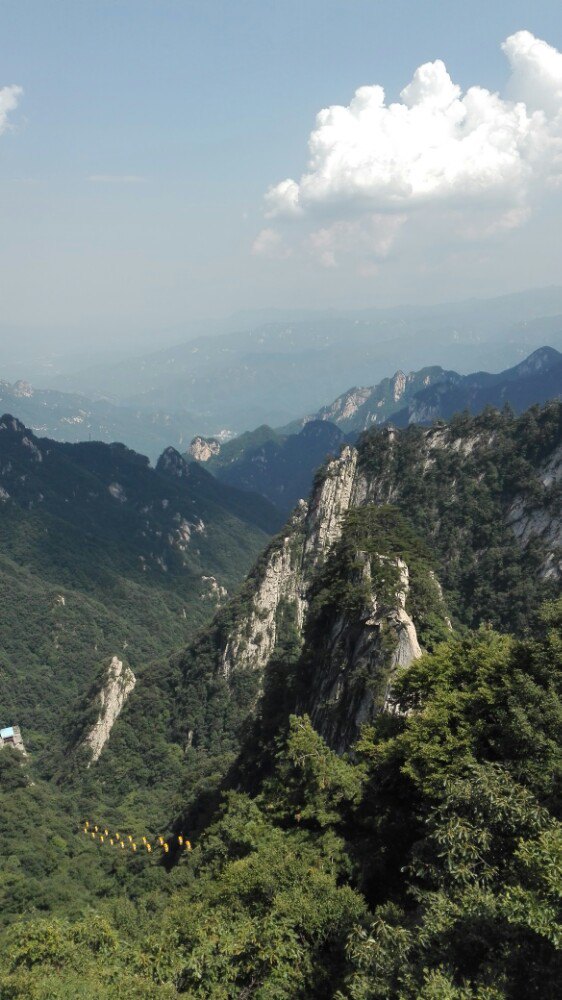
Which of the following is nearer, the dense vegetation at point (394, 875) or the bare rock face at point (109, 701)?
the dense vegetation at point (394, 875)

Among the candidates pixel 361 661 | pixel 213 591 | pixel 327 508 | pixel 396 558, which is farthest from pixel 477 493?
pixel 213 591

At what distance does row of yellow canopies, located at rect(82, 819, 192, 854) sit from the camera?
180ft

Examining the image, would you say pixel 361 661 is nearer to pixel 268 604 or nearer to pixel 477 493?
pixel 477 493

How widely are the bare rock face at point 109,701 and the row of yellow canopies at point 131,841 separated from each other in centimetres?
1929

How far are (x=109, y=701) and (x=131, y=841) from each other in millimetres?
33513

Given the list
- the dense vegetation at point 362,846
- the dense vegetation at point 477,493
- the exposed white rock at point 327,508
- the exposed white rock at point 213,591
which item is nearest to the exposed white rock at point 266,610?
the exposed white rock at point 327,508

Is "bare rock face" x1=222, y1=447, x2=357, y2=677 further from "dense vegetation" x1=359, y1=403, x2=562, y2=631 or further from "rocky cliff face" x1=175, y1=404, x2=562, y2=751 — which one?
"dense vegetation" x1=359, y1=403, x2=562, y2=631

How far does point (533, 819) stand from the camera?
1622cm

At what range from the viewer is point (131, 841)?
66125 mm

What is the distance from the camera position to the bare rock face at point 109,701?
3703 inches

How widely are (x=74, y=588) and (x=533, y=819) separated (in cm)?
15726

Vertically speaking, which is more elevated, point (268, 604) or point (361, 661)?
point (361, 661)

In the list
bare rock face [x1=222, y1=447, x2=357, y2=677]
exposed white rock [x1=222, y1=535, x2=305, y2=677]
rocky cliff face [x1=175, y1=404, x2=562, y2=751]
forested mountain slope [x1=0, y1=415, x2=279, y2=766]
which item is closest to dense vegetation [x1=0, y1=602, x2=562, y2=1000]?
rocky cliff face [x1=175, y1=404, x2=562, y2=751]

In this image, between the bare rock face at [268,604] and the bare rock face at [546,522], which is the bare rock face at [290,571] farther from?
the bare rock face at [546,522]
